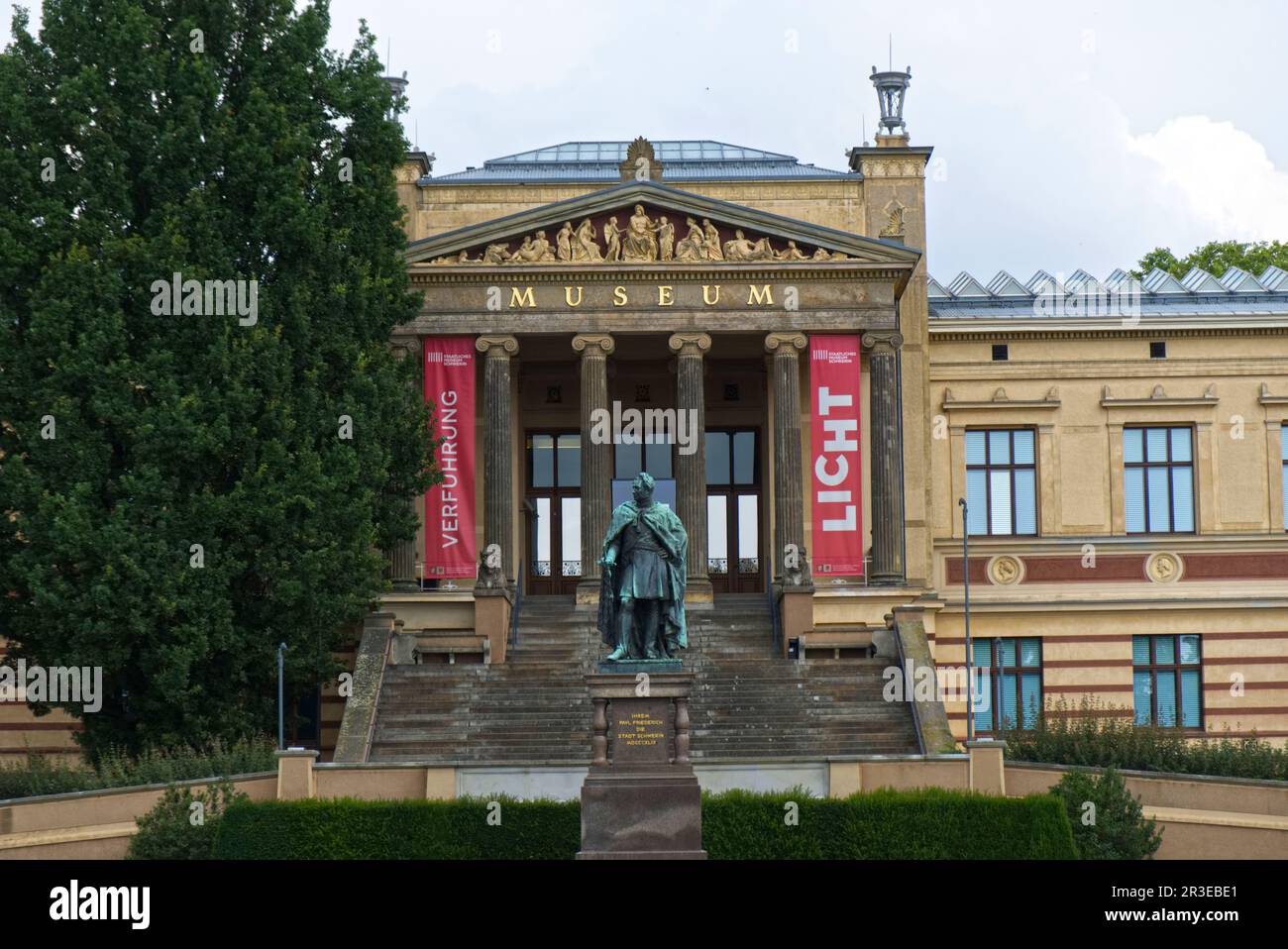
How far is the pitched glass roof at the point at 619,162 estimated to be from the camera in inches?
2089

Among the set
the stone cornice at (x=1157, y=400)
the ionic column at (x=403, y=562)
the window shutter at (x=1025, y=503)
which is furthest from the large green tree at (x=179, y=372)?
the stone cornice at (x=1157, y=400)

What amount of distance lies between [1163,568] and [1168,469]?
2664 millimetres

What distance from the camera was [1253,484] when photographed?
51750 millimetres

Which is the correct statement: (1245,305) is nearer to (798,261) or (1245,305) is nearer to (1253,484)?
(1253,484)

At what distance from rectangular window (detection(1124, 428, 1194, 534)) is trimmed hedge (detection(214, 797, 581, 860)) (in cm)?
2450

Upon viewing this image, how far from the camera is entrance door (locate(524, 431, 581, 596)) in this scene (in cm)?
5153

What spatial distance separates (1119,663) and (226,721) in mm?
22868

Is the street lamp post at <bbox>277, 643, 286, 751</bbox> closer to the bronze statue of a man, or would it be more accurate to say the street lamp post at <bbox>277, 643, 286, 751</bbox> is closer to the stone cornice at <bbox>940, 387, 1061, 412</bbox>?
the bronze statue of a man

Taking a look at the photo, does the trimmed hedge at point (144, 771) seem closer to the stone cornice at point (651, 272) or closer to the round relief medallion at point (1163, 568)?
the stone cornice at point (651, 272)

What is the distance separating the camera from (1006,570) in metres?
51.2

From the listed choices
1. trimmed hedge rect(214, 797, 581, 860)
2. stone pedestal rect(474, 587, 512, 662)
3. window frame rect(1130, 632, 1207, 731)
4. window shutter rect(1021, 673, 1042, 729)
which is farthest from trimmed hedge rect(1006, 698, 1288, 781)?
stone pedestal rect(474, 587, 512, 662)

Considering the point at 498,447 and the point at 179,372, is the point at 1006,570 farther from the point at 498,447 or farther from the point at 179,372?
the point at 179,372

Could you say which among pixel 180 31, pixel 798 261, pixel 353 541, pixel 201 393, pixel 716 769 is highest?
pixel 180 31
